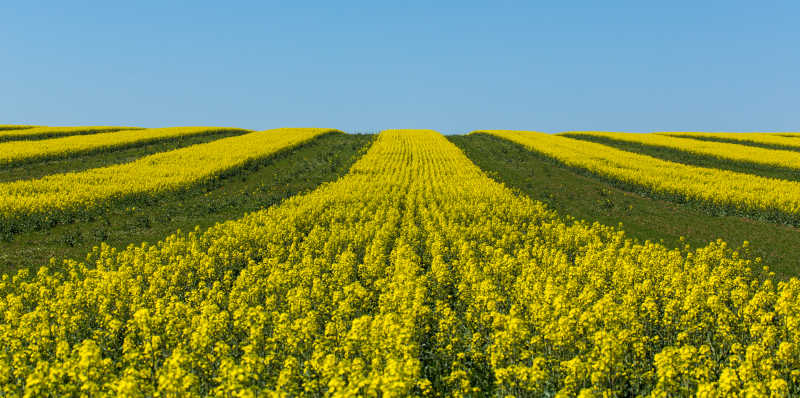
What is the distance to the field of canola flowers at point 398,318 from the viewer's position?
8578 mm

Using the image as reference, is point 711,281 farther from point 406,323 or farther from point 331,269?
point 331,269

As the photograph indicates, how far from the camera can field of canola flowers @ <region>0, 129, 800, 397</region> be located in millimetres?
8578

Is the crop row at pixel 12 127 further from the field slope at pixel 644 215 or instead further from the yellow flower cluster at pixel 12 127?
the field slope at pixel 644 215

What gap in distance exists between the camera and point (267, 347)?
34.3ft

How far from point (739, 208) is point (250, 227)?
33983 mm

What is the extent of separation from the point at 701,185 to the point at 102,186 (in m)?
48.7

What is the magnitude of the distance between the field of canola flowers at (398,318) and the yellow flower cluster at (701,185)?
1199cm

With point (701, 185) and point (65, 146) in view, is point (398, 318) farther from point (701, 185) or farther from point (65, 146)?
point (65, 146)

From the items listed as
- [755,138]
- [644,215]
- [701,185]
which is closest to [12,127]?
[644,215]

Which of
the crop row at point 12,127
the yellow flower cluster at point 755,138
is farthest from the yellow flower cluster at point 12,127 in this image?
the yellow flower cluster at point 755,138

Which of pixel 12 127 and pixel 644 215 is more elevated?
pixel 12 127

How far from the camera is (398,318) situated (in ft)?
37.4

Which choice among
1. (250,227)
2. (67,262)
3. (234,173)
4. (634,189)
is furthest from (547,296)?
(234,173)

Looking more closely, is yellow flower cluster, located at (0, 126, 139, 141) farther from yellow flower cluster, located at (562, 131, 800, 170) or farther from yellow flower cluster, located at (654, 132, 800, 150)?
yellow flower cluster, located at (654, 132, 800, 150)
